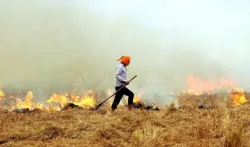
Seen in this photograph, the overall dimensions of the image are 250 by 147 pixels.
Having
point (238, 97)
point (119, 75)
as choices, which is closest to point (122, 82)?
point (119, 75)

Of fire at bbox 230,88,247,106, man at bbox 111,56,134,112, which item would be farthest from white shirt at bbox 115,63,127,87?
fire at bbox 230,88,247,106

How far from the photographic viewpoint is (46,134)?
6.24 metres

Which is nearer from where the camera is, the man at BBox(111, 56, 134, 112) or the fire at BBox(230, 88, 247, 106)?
the man at BBox(111, 56, 134, 112)

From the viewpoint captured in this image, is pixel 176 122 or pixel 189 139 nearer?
pixel 189 139

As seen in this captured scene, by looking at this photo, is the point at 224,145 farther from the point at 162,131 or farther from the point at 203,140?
the point at 162,131

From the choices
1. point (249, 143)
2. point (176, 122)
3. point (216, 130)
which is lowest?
point (249, 143)

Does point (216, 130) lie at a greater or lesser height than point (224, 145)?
greater

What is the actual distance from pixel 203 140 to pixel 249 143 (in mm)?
806

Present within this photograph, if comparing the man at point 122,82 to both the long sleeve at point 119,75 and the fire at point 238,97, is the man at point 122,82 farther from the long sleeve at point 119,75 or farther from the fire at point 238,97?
the fire at point 238,97

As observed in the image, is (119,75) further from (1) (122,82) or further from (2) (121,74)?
(1) (122,82)

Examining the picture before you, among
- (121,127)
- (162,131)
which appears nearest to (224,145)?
(162,131)

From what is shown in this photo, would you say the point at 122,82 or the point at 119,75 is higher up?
the point at 119,75

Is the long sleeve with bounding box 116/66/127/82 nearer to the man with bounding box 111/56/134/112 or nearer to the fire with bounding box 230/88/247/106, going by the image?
the man with bounding box 111/56/134/112

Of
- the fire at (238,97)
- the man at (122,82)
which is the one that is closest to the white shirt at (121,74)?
the man at (122,82)
